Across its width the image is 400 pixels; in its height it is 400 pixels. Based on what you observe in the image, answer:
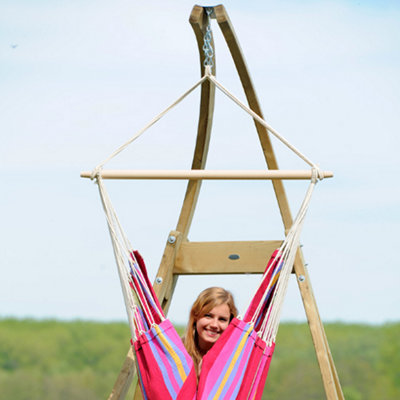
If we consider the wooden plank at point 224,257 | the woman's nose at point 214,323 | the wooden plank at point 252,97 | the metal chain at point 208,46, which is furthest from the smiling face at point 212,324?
the metal chain at point 208,46

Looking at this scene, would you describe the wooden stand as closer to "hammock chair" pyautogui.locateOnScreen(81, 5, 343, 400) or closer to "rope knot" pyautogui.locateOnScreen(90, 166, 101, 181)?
"hammock chair" pyautogui.locateOnScreen(81, 5, 343, 400)

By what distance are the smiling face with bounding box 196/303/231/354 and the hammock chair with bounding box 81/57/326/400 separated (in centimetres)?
22

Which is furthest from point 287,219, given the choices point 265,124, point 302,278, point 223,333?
point 223,333

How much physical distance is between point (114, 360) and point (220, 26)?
5.45 m

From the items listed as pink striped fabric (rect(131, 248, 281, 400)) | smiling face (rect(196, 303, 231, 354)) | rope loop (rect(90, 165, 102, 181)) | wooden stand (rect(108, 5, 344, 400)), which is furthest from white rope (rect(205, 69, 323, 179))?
smiling face (rect(196, 303, 231, 354))

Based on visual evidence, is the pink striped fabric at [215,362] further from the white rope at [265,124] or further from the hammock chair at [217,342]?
the white rope at [265,124]

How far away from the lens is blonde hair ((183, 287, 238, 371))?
258cm

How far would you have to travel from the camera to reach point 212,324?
101 inches

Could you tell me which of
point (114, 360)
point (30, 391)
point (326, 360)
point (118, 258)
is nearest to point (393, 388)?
point (114, 360)

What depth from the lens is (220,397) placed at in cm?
220

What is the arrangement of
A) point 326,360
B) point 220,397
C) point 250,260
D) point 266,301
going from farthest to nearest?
point 250,260, point 326,360, point 266,301, point 220,397

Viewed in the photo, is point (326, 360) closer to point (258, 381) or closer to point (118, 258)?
point (258, 381)

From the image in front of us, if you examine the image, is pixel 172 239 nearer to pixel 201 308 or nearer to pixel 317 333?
pixel 201 308

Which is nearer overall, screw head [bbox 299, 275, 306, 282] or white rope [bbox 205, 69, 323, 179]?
white rope [bbox 205, 69, 323, 179]
